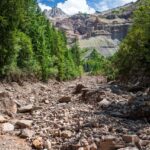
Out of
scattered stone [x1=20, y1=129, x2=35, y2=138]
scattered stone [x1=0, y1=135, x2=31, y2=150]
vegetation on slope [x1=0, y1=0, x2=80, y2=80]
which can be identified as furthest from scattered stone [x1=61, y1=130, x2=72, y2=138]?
vegetation on slope [x1=0, y1=0, x2=80, y2=80]

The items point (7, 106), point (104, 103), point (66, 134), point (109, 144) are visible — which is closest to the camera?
point (109, 144)

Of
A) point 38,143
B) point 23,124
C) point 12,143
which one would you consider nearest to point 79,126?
point 38,143

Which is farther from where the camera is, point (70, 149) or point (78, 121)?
point (78, 121)

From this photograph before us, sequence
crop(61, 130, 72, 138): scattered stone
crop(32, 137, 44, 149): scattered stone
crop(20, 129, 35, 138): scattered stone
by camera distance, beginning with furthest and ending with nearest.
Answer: crop(20, 129, 35, 138): scattered stone
crop(61, 130, 72, 138): scattered stone
crop(32, 137, 44, 149): scattered stone

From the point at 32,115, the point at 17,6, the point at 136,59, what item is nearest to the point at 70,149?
A: the point at 32,115

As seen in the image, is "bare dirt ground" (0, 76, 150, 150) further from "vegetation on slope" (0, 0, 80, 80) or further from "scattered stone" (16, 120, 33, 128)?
"vegetation on slope" (0, 0, 80, 80)

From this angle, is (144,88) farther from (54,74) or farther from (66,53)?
(66,53)

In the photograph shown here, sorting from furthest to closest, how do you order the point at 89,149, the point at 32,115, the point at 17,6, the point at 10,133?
the point at 17,6 → the point at 32,115 → the point at 10,133 → the point at 89,149

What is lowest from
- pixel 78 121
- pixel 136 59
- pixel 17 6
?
pixel 78 121

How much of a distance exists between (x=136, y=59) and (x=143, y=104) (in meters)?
3.46

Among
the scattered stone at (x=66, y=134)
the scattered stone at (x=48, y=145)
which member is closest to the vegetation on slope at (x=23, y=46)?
the scattered stone at (x=66, y=134)

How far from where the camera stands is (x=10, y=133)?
2333 centimetres

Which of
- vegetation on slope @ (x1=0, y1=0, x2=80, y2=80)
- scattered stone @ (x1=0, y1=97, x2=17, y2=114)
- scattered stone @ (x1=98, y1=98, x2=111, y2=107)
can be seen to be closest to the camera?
scattered stone @ (x1=0, y1=97, x2=17, y2=114)

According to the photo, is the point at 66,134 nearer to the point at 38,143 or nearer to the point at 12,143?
the point at 38,143
